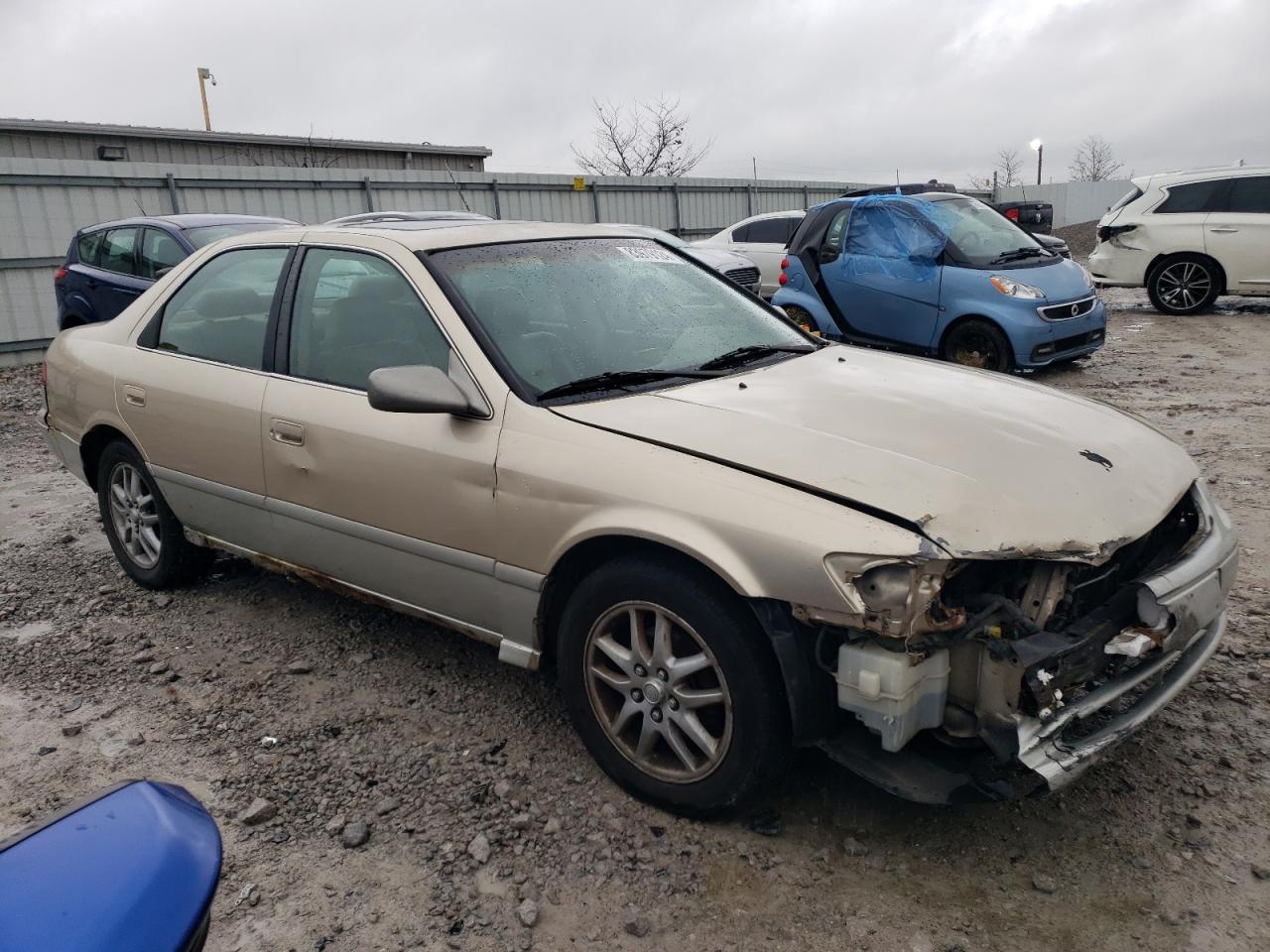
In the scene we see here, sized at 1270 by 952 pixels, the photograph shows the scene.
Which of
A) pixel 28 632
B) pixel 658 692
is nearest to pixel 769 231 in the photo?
pixel 28 632

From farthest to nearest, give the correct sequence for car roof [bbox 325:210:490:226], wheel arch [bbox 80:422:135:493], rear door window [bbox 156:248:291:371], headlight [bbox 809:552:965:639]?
car roof [bbox 325:210:490:226]
wheel arch [bbox 80:422:135:493]
rear door window [bbox 156:248:291:371]
headlight [bbox 809:552:965:639]

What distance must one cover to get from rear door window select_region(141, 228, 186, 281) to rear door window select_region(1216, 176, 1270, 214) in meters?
11.8

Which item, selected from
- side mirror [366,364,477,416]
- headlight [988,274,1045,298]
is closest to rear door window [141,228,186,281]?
side mirror [366,364,477,416]

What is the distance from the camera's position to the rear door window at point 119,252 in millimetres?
9078

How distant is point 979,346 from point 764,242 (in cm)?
500

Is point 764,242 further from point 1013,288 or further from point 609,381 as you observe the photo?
point 609,381

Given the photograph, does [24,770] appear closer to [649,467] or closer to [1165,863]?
[649,467]

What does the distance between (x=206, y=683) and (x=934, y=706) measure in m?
2.66

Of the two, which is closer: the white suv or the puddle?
the puddle

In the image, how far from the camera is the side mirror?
2814 mm

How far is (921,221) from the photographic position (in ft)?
29.2

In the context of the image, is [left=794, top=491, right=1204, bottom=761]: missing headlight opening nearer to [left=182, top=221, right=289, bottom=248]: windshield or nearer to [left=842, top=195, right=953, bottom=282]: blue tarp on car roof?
[left=842, top=195, right=953, bottom=282]: blue tarp on car roof

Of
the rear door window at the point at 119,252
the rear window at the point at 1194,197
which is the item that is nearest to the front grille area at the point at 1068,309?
the rear window at the point at 1194,197

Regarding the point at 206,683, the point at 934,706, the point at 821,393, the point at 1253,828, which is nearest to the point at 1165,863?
the point at 1253,828
